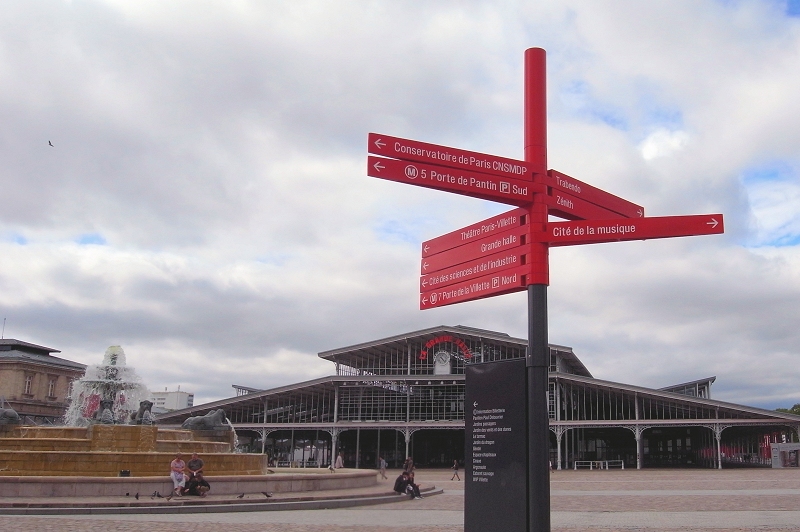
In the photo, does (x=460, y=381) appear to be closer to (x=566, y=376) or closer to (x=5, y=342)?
(x=566, y=376)

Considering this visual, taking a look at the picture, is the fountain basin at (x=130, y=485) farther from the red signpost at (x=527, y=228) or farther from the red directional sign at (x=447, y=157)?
the red directional sign at (x=447, y=157)

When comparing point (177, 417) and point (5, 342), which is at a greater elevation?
point (5, 342)

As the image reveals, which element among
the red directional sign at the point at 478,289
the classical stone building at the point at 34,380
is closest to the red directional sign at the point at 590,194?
the red directional sign at the point at 478,289

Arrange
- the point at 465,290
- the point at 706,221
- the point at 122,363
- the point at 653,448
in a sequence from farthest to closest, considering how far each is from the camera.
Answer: the point at 653,448 < the point at 122,363 < the point at 465,290 < the point at 706,221

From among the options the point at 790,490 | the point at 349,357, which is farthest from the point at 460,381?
the point at 790,490

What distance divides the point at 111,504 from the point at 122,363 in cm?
2087

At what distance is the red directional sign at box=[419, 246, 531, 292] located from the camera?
7.62m

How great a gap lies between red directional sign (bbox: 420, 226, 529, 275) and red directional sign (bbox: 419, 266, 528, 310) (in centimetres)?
26

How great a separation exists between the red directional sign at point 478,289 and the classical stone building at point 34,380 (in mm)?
60533

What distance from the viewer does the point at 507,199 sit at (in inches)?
301

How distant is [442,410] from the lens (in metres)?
53.8

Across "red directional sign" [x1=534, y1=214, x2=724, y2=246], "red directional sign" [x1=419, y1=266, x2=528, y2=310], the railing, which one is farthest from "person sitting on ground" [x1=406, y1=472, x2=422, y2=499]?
the railing

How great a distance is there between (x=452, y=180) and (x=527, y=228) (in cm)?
88

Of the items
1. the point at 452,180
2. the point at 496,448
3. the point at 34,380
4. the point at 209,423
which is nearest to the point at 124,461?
the point at 209,423
